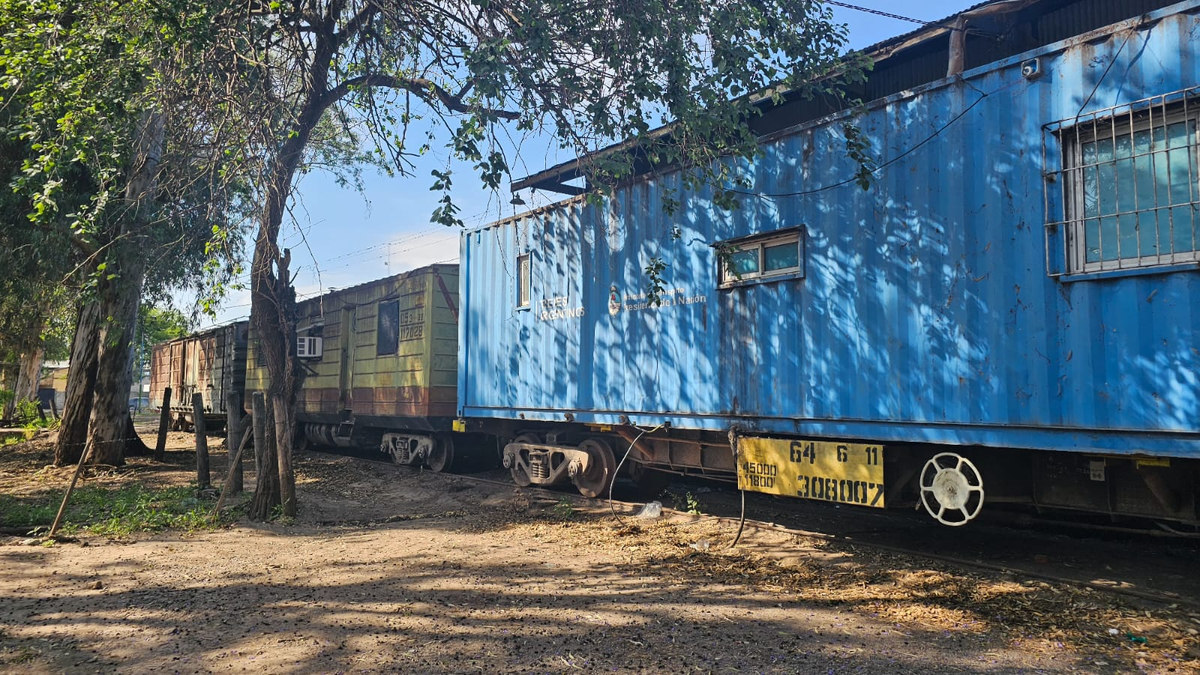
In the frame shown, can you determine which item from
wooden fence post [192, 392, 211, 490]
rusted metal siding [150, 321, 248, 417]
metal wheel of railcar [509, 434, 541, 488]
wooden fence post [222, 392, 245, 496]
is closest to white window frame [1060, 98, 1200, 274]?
metal wheel of railcar [509, 434, 541, 488]

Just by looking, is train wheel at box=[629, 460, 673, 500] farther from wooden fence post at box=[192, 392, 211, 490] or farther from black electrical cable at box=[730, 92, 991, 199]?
wooden fence post at box=[192, 392, 211, 490]

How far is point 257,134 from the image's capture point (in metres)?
6.97

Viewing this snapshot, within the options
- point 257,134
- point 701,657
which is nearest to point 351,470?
point 257,134

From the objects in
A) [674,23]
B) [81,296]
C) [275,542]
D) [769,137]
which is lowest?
[275,542]

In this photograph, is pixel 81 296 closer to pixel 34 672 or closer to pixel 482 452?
pixel 34 672

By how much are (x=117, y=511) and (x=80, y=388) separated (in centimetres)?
586

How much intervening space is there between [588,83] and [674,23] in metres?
0.86

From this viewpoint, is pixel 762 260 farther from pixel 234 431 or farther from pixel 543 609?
pixel 234 431

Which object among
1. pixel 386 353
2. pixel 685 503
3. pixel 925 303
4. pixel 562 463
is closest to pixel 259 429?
pixel 562 463

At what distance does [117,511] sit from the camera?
8102 millimetres

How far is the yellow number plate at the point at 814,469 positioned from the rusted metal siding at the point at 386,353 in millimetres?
5976

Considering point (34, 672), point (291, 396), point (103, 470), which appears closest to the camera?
point (34, 672)

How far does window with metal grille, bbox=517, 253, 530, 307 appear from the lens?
9.55 meters

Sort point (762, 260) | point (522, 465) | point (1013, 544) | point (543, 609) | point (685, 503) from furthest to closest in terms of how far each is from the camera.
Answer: point (522, 465) < point (685, 503) < point (762, 260) < point (1013, 544) < point (543, 609)
